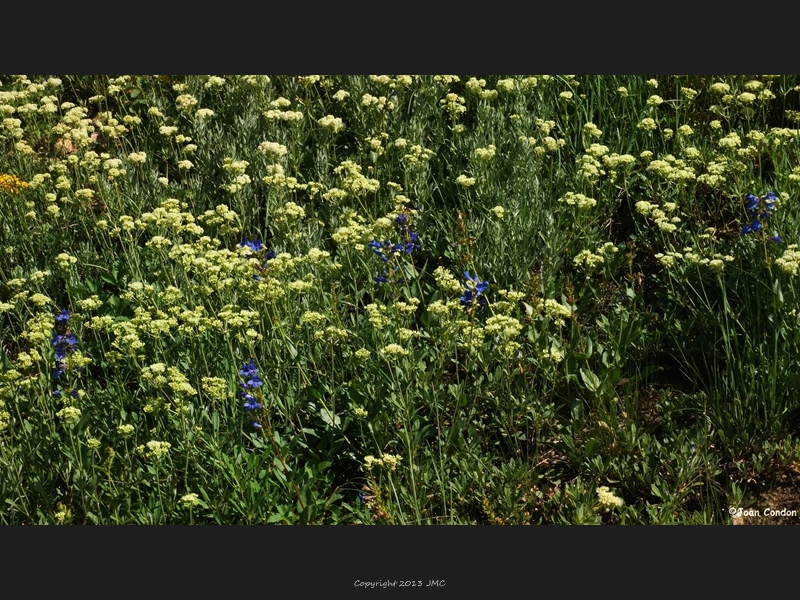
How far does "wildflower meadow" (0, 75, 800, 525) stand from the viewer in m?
3.48

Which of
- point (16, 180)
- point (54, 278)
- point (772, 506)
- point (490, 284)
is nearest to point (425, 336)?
point (490, 284)

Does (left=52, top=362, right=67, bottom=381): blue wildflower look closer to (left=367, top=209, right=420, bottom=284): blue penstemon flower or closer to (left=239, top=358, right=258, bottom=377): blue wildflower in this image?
(left=239, top=358, right=258, bottom=377): blue wildflower

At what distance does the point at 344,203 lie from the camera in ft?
15.5

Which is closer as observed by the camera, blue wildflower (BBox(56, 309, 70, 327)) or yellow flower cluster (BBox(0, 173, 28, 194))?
blue wildflower (BBox(56, 309, 70, 327))

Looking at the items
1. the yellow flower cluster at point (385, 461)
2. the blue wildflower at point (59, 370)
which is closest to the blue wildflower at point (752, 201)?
the yellow flower cluster at point (385, 461)

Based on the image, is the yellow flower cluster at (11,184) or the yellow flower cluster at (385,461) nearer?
the yellow flower cluster at (385,461)

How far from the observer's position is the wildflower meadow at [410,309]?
348 cm

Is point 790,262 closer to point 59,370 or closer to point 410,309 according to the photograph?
point 410,309

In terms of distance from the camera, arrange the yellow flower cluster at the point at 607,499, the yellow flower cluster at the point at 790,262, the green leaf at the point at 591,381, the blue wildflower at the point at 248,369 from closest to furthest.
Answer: the yellow flower cluster at the point at 607,499 < the yellow flower cluster at the point at 790,262 < the blue wildflower at the point at 248,369 < the green leaf at the point at 591,381

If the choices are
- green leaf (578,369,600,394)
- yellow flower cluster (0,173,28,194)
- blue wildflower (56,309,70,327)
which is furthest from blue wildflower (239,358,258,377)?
yellow flower cluster (0,173,28,194)

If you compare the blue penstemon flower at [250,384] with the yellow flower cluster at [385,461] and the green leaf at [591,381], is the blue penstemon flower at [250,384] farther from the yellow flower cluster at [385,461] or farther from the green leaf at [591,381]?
the green leaf at [591,381]

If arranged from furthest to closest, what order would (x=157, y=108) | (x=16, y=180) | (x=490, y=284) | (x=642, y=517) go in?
(x=157, y=108) → (x=16, y=180) → (x=490, y=284) → (x=642, y=517)

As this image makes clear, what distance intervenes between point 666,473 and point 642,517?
0.19 meters

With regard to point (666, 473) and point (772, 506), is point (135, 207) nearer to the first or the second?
point (666, 473)
